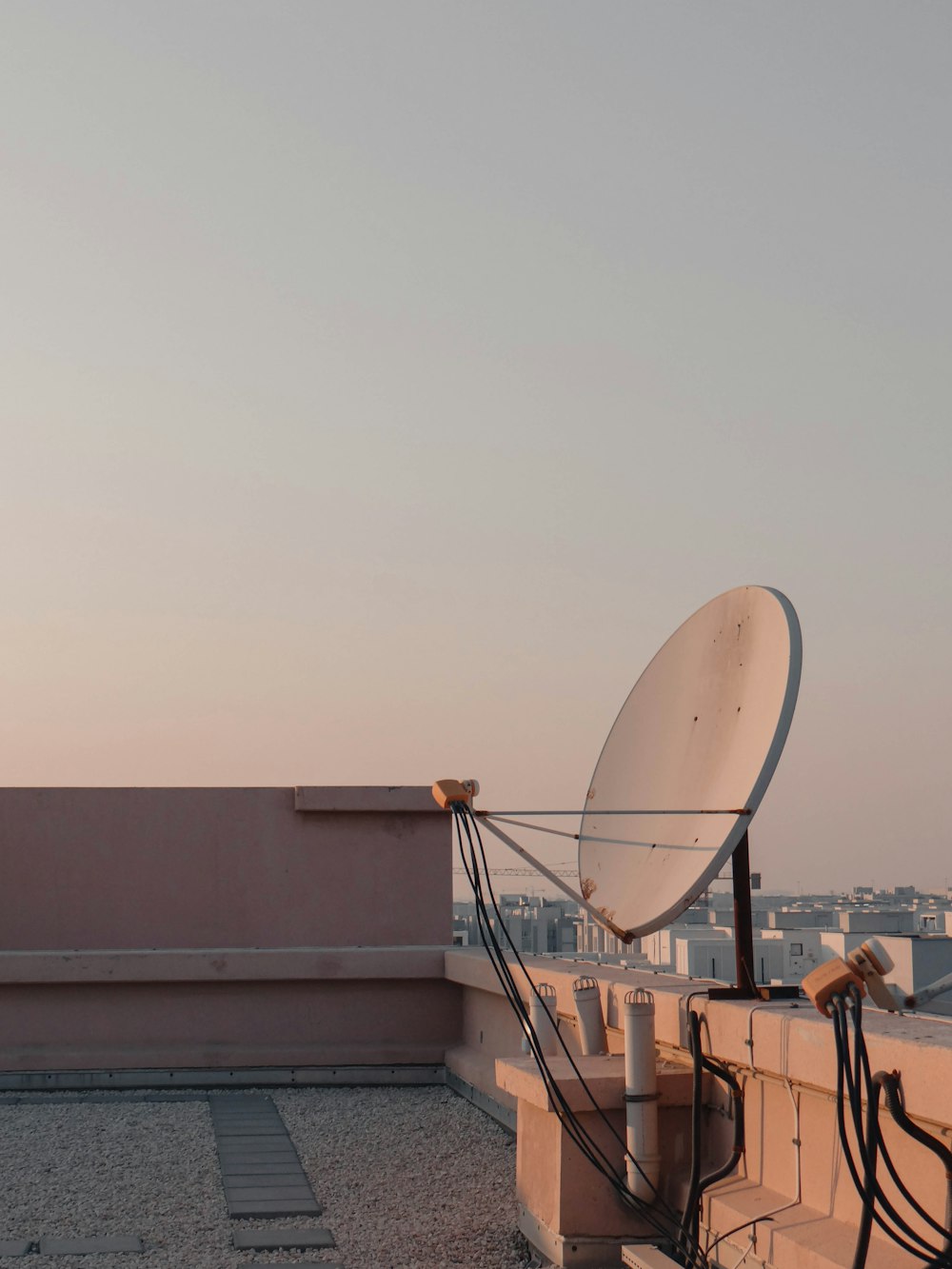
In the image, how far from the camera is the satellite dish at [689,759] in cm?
429

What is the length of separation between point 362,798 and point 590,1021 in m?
4.18

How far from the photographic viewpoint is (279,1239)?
15.6 ft

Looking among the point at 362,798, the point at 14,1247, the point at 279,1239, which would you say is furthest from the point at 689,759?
the point at 362,798

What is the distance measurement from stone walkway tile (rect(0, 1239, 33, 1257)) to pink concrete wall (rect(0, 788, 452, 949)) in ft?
14.0

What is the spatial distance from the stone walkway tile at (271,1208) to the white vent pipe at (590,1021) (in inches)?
46.5

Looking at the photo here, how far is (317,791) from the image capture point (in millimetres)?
9148

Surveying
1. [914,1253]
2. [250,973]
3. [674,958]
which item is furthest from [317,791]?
[674,958]

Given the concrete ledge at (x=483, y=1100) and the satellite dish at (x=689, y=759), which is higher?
the satellite dish at (x=689, y=759)

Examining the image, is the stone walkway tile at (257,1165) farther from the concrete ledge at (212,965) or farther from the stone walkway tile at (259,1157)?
the concrete ledge at (212,965)

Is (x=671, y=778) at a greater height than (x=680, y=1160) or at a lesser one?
greater

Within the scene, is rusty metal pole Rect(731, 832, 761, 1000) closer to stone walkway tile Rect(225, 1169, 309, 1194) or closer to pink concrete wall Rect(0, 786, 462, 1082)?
stone walkway tile Rect(225, 1169, 309, 1194)

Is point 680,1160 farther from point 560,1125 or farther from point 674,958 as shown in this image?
point 674,958

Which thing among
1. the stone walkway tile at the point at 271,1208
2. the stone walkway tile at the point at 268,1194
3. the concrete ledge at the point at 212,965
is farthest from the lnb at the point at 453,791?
the concrete ledge at the point at 212,965

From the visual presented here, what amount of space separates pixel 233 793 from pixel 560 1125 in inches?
203
